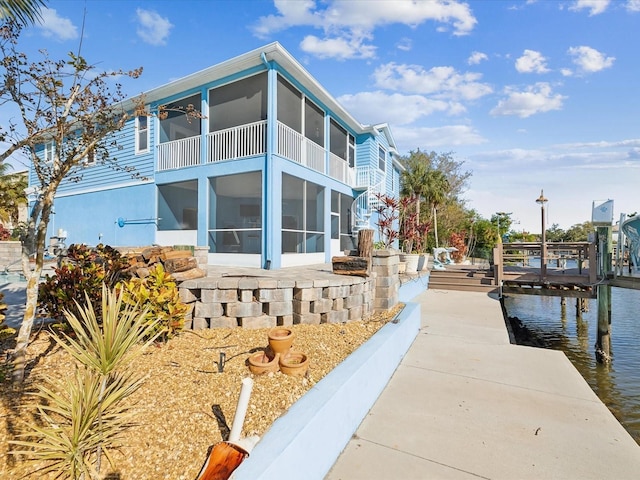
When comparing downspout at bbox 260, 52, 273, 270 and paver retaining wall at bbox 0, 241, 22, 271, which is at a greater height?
downspout at bbox 260, 52, 273, 270

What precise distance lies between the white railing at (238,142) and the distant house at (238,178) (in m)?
0.03

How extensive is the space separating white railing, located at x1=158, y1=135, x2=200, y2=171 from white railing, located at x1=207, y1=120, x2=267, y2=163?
688 mm

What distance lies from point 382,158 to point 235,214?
9209 millimetres

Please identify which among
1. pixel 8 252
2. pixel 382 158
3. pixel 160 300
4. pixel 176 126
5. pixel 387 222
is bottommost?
pixel 160 300

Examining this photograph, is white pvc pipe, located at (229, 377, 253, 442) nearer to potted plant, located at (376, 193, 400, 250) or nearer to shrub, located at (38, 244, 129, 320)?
shrub, located at (38, 244, 129, 320)

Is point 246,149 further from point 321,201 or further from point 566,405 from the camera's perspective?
point 566,405

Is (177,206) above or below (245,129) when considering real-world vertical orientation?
below

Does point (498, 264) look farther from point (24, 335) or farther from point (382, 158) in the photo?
point (24, 335)

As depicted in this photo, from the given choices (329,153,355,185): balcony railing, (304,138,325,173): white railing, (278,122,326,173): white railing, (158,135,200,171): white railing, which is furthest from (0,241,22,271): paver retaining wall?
(329,153,355,185): balcony railing

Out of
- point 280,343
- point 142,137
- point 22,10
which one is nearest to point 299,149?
point 142,137

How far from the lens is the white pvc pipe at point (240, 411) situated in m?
1.78

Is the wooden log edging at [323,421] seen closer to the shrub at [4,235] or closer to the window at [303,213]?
the window at [303,213]

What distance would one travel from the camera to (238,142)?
905 cm

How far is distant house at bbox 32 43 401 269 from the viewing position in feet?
28.0
